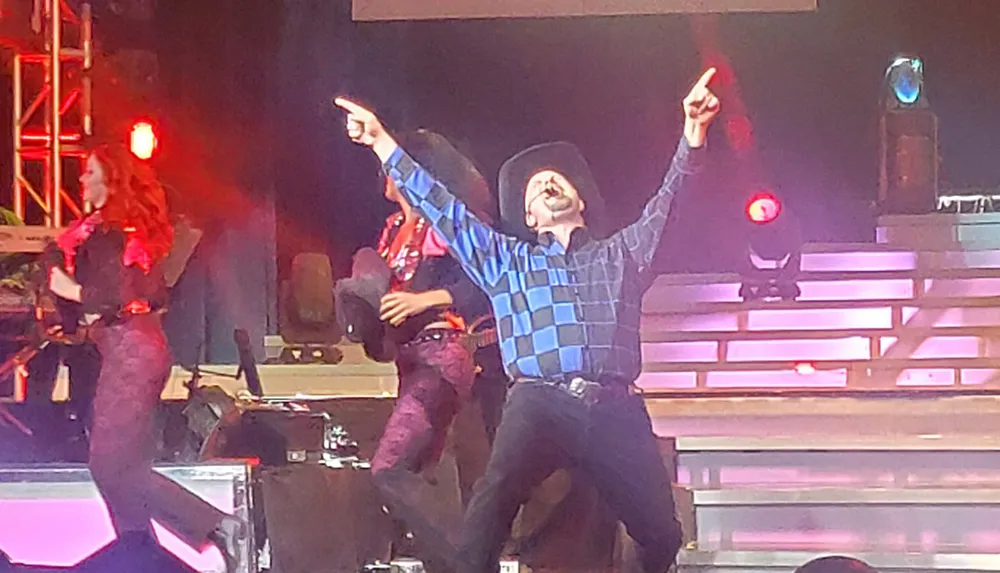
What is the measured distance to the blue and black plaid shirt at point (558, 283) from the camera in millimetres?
2188

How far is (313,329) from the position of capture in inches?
130

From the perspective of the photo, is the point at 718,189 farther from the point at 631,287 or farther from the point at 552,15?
the point at 631,287

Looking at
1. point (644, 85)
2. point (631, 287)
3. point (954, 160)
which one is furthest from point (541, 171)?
point (954, 160)

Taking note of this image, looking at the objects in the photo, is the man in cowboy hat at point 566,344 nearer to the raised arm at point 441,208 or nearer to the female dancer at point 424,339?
the raised arm at point 441,208

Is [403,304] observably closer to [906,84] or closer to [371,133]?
[371,133]

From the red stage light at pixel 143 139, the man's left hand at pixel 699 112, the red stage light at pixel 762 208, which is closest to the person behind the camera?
the man's left hand at pixel 699 112

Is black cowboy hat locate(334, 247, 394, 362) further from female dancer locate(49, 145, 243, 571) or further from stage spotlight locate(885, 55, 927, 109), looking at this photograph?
stage spotlight locate(885, 55, 927, 109)

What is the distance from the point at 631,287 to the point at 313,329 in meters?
1.25

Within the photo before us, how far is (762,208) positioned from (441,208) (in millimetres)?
1232

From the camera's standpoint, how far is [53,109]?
352 centimetres

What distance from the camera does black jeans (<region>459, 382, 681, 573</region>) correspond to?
7.09ft

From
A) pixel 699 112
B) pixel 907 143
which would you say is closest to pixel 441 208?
pixel 699 112

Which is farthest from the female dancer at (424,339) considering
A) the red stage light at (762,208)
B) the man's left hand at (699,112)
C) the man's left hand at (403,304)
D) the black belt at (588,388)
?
the red stage light at (762,208)

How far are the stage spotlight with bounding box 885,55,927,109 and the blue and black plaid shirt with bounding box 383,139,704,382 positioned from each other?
176cm
